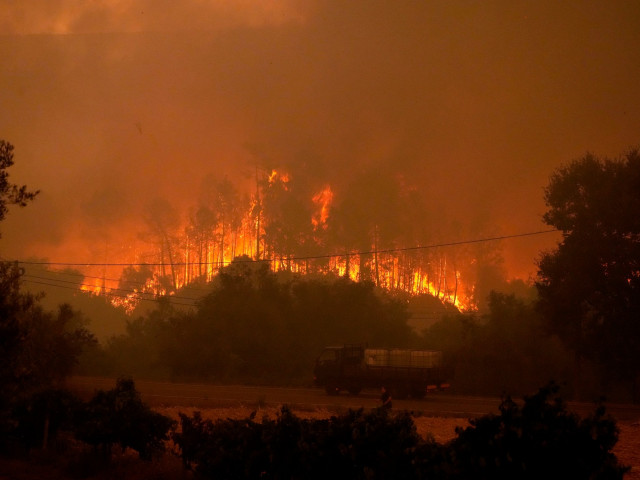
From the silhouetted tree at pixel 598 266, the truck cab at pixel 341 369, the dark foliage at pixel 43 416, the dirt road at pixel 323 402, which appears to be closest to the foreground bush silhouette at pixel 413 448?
the dark foliage at pixel 43 416

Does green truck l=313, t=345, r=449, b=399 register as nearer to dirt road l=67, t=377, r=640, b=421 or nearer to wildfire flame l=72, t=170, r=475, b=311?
dirt road l=67, t=377, r=640, b=421

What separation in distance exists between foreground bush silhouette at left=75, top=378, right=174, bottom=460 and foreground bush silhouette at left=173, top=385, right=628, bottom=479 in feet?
6.30

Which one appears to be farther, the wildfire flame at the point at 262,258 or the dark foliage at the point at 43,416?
the wildfire flame at the point at 262,258

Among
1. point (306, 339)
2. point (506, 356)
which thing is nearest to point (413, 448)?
point (506, 356)

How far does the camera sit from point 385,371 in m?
32.6

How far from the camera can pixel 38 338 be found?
38812 mm

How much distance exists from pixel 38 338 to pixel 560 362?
116ft

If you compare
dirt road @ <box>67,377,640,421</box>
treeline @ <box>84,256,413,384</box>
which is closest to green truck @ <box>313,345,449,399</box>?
dirt road @ <box>67,377,640,421</box>

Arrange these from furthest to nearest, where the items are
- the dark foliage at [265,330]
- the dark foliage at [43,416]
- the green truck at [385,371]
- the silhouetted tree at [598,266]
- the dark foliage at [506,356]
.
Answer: the dark foliage at [265,330]
the dark foliage at [506,356]
the silhouetted tree at [598,266]
the green truck at [385,371]
the dark foliage at [43,416]

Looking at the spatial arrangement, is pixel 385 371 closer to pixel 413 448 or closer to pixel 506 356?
pixel 506 356

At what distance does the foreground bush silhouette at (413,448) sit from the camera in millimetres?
6539

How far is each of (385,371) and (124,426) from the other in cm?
2083

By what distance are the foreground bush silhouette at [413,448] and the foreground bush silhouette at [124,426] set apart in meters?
1.92

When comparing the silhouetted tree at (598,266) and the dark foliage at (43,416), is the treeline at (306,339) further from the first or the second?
the dark foliage at (43,416)
